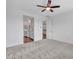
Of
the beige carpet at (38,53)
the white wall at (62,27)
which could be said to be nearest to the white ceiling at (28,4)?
the white wall at (62,27)

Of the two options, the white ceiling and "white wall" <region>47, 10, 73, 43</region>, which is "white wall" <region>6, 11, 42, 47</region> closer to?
the white ceiling

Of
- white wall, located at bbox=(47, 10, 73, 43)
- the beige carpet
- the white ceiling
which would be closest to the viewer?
the beige carpet

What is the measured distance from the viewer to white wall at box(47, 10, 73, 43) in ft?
18.7

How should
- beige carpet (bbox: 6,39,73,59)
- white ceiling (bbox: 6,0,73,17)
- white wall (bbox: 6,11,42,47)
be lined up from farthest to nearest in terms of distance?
white wall (bbox: 6,11,42,47), white ceiling (bbox: 6,0,73,17), beige carpet (bbox: 6,39,73,59)

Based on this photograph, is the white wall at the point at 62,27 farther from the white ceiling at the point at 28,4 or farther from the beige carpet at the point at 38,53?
the beige carpet at the point at 38,53

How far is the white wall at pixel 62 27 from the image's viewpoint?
5.70m

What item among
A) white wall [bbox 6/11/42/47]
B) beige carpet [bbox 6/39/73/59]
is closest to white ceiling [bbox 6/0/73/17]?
white wall [bbox 6/11/42/47]

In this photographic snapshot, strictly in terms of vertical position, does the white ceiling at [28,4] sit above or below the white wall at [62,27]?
above

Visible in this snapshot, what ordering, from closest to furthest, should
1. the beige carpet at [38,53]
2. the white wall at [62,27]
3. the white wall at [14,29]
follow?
the beige carpet at [38,53]
the white wall at [14,29]
the white wall at [62,27]

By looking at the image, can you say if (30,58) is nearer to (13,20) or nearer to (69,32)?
(13,20)

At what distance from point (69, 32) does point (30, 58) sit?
14.5 feet

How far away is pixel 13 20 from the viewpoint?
4.40 meters
